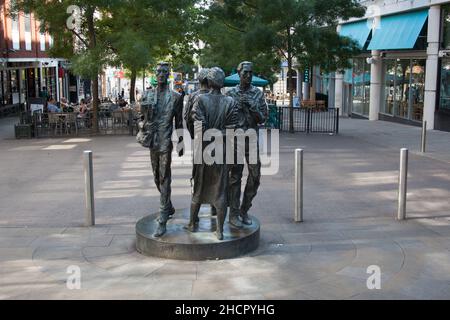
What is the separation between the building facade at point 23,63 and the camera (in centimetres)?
3159

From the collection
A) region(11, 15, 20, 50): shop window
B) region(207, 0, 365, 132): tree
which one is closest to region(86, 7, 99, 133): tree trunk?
region(207, 0, 365, 132): tree

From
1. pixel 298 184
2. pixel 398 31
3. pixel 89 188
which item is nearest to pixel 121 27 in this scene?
pixel 398 31

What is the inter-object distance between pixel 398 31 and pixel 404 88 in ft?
9.00

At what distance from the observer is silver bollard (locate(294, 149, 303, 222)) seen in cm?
771

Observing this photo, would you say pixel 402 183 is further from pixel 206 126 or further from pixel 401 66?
pixel 401 66

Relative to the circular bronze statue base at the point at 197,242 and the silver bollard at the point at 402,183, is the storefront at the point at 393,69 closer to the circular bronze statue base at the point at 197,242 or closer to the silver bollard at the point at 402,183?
the silver bollard at the point at 402,183

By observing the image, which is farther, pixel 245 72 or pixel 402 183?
pixel 402 183

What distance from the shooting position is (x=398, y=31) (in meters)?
24.7

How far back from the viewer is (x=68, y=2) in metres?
18.4

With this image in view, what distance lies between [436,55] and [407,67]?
138 inches

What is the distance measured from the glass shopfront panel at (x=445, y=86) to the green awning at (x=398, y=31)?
1857 millimetres
